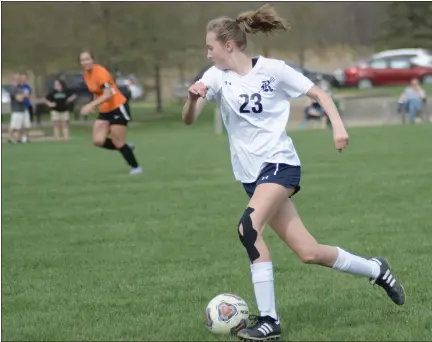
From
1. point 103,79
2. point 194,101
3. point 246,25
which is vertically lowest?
point 103,79

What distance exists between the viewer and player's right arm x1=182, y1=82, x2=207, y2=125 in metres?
5.48

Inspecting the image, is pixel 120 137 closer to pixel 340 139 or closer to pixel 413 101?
pixel 340 139

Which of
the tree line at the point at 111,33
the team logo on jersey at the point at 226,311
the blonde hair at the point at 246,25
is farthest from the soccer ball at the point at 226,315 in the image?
the tree line at the point at 111,33

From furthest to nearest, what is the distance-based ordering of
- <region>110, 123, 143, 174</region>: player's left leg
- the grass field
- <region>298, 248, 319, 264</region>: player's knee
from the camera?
<region>110, 123, 143, 174</region>: player's left leg → the grass field → <region>298, 248, 319, 264</region>: player's knee

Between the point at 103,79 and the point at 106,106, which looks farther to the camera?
the point at 106,106

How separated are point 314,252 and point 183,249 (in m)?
3.18

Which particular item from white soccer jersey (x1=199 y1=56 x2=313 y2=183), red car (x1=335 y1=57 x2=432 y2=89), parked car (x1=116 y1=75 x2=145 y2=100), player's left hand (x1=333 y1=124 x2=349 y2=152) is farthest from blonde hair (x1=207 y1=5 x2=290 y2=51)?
red car (x1=335 y1=57 x2=432 y2=89)

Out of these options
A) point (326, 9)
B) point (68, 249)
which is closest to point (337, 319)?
point (68, 249)

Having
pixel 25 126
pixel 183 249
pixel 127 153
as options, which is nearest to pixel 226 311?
pixel 183 249

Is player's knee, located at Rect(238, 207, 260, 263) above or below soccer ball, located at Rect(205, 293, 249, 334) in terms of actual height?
above

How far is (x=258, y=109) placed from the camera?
556 centimetres

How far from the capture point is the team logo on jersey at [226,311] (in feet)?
17.9

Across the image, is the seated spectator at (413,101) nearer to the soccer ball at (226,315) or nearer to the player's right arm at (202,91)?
the player's right arm at (202,91)

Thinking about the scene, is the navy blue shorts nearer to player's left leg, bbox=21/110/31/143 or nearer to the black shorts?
the black shorts
